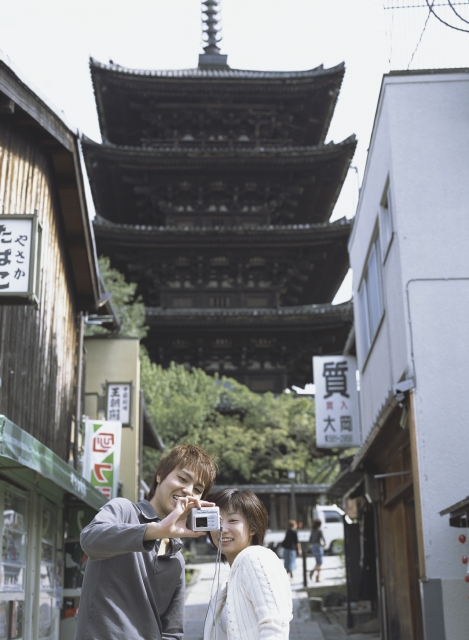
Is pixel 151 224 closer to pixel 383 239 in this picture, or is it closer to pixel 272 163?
pixel 272 163

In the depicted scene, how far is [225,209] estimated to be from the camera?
102 ft

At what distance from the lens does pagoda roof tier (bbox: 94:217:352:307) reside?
28.9m

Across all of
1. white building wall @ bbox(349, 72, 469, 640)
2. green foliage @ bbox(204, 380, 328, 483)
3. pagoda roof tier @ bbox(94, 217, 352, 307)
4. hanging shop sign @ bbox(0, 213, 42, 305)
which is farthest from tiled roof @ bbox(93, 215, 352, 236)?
hanging shop sign @ bbox(0, 213, 42, 305)

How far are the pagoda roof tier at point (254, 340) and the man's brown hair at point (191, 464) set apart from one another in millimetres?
25685

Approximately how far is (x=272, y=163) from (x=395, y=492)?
70.9ft

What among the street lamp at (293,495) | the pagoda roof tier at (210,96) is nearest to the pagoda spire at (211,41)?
the pagoda roof tier at (210,96)

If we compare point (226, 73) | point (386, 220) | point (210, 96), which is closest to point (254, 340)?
point (210, 96)

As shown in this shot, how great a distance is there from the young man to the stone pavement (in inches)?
209

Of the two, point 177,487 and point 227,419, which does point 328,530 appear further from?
point 177,487

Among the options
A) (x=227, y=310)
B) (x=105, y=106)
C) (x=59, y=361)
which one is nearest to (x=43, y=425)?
(x=59, y=361)

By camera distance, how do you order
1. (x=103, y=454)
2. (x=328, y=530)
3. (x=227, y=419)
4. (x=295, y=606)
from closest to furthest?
(x=103, y=454) → (x=295, y=606) → (x=227, y=419) → (x=328, y=530)

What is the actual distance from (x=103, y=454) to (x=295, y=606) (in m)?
5.62

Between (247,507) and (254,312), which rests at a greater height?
(254,312)

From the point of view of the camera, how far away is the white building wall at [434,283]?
7.53 m
